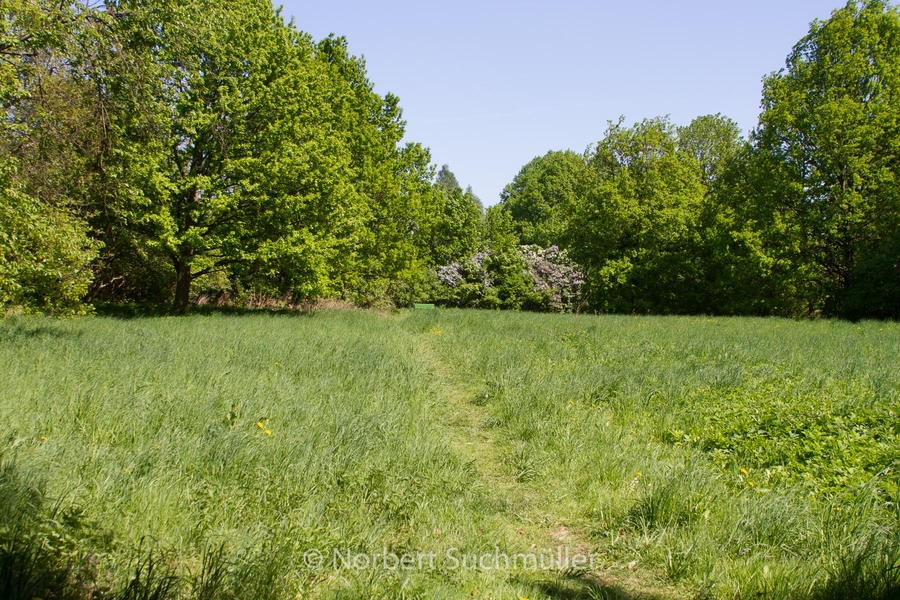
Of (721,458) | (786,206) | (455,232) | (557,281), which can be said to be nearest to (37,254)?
(721,458)

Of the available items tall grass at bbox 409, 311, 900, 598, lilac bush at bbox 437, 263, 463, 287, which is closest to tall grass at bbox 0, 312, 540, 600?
tall grass at bbox 409, 311, 900, 598

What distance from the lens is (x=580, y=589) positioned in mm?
3520

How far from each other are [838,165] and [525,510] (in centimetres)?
2817

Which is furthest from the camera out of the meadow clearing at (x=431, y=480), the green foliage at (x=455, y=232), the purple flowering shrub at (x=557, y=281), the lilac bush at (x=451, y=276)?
the green foliage at (x=455, y=232)

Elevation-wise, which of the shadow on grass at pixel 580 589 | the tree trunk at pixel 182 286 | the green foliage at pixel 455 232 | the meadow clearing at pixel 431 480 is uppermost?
the green foliage at pixel 455 232

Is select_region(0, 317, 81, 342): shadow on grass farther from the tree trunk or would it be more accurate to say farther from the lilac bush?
the lilac bush

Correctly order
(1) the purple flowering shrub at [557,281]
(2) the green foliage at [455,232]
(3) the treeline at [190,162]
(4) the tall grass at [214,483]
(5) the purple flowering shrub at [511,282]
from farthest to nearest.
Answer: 1. (2) the green foliage at [455,232]
2. (1) the purple flowering shrub at [557,281]
3. (5) the purple flowering shrub at [511,282]
4. (3) the treeline at [190,162]
5. (4) the tall grass at [214,483]

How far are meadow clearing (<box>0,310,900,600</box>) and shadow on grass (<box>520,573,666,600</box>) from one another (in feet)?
0.05

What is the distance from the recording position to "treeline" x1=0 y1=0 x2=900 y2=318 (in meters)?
9.18

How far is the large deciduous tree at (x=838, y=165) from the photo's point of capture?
77.6 ft

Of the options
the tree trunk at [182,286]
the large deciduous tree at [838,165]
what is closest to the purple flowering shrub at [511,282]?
the large deciduous tree at [838,165]

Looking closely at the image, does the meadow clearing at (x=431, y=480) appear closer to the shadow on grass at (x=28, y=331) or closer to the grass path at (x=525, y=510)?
the grass path at (x=525, y=510)

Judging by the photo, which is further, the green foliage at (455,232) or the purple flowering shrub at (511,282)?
the green foliage at (455,232)

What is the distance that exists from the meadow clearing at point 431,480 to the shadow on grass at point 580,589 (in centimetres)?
2
